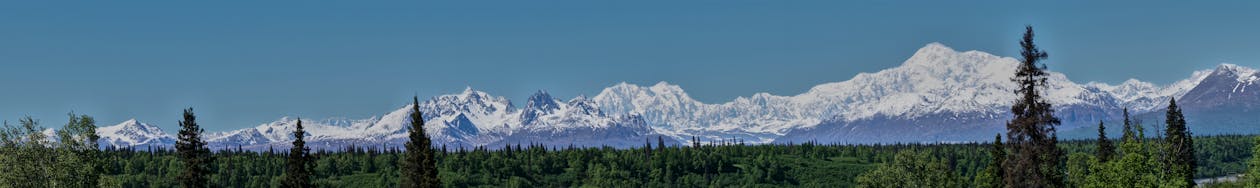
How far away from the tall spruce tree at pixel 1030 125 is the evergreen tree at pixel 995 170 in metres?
54.4

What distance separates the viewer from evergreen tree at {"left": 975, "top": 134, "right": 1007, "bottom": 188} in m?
130

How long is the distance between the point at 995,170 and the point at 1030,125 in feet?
263

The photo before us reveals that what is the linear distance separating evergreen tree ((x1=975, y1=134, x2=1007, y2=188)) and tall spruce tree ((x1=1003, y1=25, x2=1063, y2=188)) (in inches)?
2141

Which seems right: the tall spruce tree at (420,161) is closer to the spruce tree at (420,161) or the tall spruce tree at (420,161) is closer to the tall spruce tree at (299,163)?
the spruce tree at (420,161)

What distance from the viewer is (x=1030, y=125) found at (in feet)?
219

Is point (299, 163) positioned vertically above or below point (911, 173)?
above

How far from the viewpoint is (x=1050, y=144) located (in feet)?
222

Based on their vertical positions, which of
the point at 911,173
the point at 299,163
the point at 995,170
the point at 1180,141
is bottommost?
the point at 995,170

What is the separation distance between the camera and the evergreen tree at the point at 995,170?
129500mm

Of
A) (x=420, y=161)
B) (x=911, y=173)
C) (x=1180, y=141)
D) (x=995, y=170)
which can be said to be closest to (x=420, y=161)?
(x=420, y=161)

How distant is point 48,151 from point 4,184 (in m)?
3.15

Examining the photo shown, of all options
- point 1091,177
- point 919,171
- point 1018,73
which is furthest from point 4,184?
point 1091,177

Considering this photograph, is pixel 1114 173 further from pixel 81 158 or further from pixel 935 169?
pixel 81 158

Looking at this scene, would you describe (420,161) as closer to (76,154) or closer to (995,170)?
(76,154)
